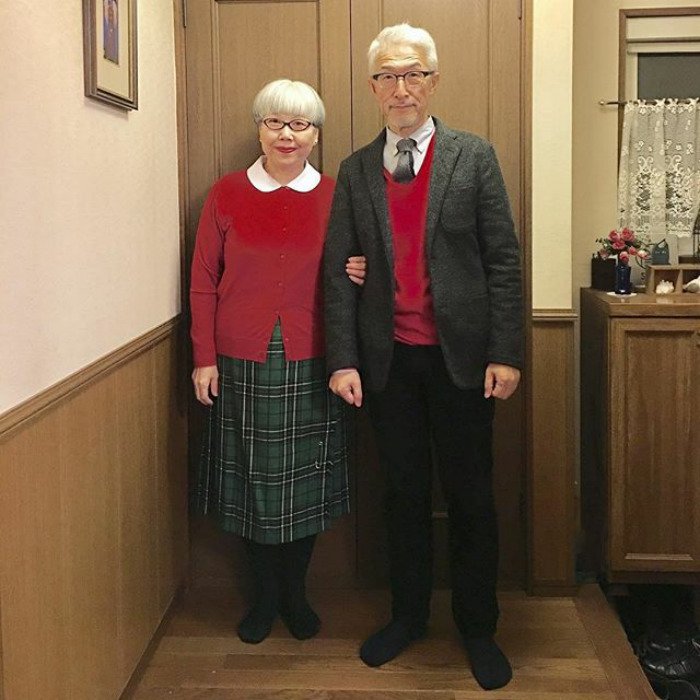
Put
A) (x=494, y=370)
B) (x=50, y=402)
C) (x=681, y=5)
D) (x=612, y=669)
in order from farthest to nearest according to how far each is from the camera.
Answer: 1. (x=681, y=5)
2. (x=612, y=669)
3. (x=494, y=370)
4. (x=50, y=402)

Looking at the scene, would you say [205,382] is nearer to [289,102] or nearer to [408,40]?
[289,102]

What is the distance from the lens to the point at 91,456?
1.89m

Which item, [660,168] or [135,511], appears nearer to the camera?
[135,511]

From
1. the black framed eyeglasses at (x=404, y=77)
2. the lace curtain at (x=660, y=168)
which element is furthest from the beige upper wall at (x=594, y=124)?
the black framed eyeglasses at (x=404, y=77)

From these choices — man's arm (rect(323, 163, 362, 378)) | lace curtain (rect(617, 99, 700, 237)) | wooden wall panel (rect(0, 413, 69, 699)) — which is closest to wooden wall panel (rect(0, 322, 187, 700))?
wooden wall panel (rect(0, 413, 69, 699))

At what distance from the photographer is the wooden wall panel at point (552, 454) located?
2.70 m

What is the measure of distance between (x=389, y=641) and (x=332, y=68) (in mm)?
1553

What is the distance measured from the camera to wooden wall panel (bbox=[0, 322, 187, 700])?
1536 mm

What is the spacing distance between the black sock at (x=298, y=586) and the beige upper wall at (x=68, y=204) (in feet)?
2.33

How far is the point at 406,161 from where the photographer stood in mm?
2230

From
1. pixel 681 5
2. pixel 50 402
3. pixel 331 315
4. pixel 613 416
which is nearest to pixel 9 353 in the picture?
pixel 50 402

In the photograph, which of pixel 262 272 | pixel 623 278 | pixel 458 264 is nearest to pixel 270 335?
pixel 262 272

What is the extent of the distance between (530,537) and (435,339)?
0.83 meters

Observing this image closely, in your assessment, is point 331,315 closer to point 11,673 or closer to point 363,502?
point 363,502
